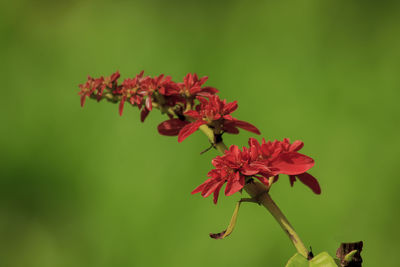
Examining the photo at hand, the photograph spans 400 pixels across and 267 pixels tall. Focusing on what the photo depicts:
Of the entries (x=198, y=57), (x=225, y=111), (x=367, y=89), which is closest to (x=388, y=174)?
(x=367, y=89)

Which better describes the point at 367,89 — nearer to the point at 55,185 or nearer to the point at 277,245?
the point at 277,245

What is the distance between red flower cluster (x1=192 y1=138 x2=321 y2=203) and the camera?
11.6 inches

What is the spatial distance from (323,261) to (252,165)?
0.08 meters

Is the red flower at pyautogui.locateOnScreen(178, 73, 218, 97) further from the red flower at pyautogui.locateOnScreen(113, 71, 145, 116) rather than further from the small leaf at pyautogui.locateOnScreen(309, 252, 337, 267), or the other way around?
the small leaf at pyautogui.locateOnScreen(309, 252, 337, 267)

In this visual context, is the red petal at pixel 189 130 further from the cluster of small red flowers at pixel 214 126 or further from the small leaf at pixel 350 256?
the small leaf at pixel 350 256

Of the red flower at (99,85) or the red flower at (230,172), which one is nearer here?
the red flower at (230,172)

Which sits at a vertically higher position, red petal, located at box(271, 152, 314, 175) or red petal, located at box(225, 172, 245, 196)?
red petal, located at box(271, 152, 314, 175)

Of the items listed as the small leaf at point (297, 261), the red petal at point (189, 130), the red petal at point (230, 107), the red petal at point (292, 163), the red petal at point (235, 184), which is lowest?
the small leaf at point (297, 261)

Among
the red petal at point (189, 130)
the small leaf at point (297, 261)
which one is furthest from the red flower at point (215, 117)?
the small leaf at point (297, 261)

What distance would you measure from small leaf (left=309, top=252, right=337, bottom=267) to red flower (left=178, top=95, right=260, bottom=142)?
0.11 meters

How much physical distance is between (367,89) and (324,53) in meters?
0.12

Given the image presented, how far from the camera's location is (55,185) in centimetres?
104

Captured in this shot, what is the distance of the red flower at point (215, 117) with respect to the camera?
0.33 m

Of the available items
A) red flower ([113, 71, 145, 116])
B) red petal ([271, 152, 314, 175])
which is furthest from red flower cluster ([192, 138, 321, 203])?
red flower ([113, 71, 145, 116])
